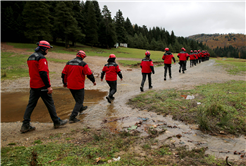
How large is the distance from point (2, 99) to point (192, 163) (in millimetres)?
9398

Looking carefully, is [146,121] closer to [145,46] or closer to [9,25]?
[9,25]

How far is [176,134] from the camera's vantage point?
3588 millimetres

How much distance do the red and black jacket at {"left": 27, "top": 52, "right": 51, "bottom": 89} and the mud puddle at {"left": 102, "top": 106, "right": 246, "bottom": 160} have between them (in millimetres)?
2071

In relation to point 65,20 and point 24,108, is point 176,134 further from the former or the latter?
point 65,20

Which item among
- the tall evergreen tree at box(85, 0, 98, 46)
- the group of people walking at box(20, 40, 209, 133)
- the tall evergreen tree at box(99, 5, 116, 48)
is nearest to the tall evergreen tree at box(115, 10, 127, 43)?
the tall evergreen tree at box(99, 5, 116, 48)

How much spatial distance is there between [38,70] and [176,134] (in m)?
3.92

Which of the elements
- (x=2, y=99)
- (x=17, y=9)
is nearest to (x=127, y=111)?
(x=2, y=99)

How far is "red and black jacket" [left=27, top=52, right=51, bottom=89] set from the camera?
4082mm

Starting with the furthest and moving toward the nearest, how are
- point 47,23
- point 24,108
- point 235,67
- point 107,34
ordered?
point 107,34 < point 47,23 < point 235,67 < point 24,108

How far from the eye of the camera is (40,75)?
4094mm

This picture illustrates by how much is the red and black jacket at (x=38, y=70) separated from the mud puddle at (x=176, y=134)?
2.07 metres

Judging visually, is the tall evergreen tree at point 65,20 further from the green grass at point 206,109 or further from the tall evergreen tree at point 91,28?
the green grass at point 206,109

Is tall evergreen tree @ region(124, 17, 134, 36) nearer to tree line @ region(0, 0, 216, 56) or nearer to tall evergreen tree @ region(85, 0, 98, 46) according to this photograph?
tree line @ region(0, 0, 216, 56)

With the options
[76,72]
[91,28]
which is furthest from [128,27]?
[76,72]
